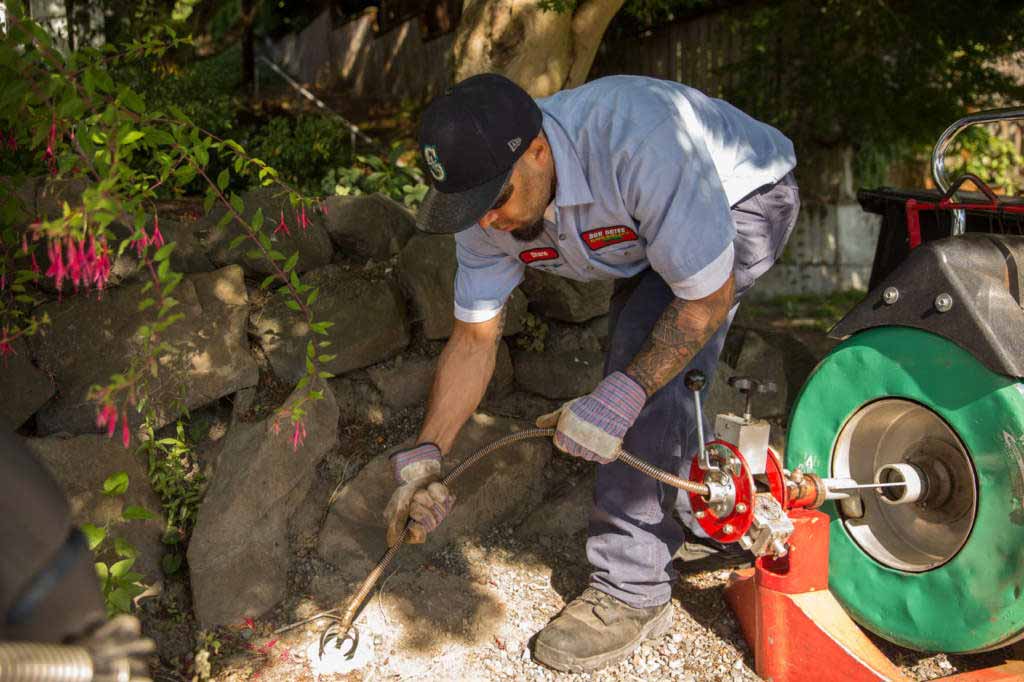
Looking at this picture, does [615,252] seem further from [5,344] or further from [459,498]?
[5,344]

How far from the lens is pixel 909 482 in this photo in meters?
2.55

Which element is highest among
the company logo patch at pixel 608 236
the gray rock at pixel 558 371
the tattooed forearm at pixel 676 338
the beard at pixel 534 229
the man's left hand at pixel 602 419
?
the beard at pixel 534 229

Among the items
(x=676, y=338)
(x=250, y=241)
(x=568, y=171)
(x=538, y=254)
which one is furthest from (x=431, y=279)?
(x=676, y=338)

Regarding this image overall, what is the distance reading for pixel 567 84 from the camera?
409 cm

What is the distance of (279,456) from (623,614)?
3.74ft

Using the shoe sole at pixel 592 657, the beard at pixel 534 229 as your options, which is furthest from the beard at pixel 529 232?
the shoe sole at pixel 592 657

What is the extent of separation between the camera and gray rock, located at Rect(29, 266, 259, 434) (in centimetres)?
287

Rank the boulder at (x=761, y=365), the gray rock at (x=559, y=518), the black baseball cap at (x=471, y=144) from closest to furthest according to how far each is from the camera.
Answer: the black baseball cap at (x=471, y=144), the gray rock at (x=559, y=518), the boulder at (x=761, y=365)

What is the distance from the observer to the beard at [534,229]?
2480mm

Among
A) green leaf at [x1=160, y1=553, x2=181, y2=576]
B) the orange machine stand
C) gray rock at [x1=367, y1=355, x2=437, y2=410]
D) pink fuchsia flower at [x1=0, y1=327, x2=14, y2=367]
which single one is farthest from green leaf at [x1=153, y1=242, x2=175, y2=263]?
the orange machine stand

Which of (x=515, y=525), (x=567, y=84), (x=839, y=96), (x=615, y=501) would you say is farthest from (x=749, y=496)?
(x=839, y=96)

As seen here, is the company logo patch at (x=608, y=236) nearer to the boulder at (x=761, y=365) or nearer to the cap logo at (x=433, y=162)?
the cap logo at (x=433, y=162)

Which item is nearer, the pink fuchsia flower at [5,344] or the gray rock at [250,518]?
the pink fuchsia flower at [5,344]

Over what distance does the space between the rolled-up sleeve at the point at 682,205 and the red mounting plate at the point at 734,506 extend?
445mm
